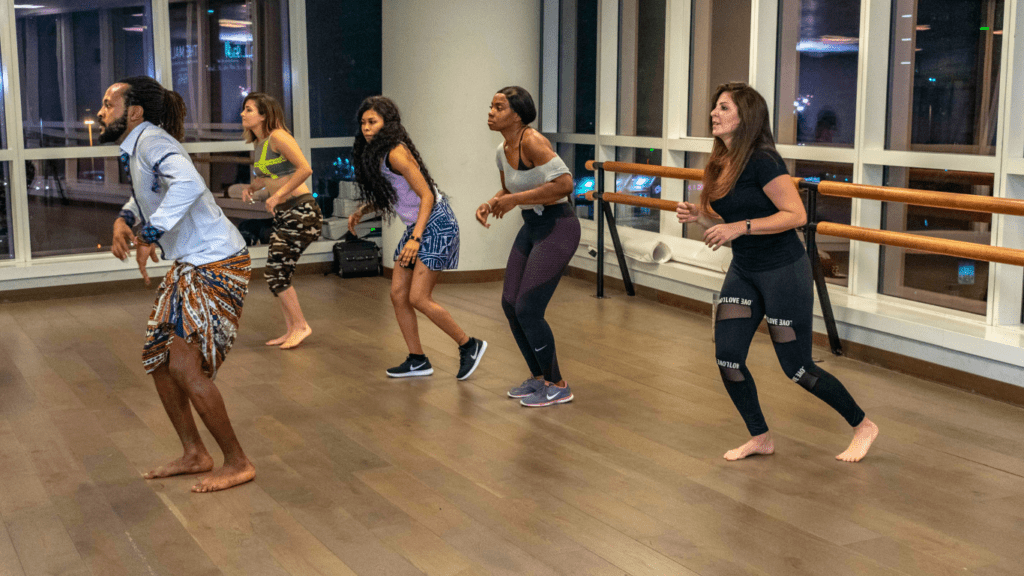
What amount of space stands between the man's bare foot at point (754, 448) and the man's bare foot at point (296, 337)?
295 cm

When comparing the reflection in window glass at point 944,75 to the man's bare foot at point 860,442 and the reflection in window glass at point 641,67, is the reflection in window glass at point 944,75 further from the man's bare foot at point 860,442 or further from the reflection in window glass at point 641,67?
the reflection in window glass at point 641,67

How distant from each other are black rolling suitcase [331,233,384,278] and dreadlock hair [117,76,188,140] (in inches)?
188

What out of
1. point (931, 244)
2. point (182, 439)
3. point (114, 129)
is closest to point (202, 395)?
point (182, 439)

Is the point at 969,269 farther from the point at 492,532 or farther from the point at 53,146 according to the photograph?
the point at 53,146

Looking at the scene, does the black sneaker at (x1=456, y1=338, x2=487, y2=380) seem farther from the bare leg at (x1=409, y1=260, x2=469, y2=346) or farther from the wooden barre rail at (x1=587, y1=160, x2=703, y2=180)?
the wooden barre rail at (x1=587, y1=160, x2=703, y2=180)

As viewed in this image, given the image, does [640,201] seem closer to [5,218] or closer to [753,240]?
[753,240]

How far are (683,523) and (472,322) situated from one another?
3507mm

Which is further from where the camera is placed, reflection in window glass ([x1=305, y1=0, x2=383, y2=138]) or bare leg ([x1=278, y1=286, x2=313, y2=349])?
reflection in window glass ([x1=305, y1=0, x2=383, y2=138])

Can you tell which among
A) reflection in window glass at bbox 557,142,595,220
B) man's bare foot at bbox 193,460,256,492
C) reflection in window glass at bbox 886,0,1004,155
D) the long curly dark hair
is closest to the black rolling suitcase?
reflection in window glass at bbox 557,142,595,220

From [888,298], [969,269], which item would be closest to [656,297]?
[888,298]

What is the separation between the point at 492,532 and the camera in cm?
334

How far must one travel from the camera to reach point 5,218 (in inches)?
308

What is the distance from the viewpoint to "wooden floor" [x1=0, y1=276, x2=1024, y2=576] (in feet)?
10.4

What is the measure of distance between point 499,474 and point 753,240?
129cm
